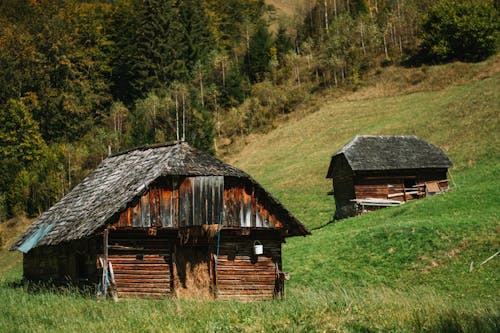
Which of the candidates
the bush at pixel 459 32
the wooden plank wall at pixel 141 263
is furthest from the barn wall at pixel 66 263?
the bush at pixel 459 32

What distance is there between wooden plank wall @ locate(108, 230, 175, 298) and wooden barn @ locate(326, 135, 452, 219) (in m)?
22.2

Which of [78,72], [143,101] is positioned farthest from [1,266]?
[78,72]

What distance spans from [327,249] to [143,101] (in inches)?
2038

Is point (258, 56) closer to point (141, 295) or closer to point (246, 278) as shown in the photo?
point (246, 278)

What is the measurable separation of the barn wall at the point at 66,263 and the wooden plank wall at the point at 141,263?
43.0 inches

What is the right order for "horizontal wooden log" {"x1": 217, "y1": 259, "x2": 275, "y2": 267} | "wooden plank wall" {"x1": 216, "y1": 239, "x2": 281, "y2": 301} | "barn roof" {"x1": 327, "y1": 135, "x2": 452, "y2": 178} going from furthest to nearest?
"barn roof" {"x1": 327, "y1": 135, "x2": 452, "y2": 178}
"horizontal wooden log" {"x1": 217, "y1": 259, "x2": 275, "y2": 267}
"wooden plank wall" {"x1": 216, "y1": 239, "x2": 281, "y2": 301}

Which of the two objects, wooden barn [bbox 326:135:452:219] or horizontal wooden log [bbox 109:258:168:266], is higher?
wooden barn [bbox 326:135:452:219]

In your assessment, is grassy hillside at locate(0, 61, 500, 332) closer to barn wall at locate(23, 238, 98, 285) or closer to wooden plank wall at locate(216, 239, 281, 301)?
wooden plank wall at locate(216, 239, 281, 301)

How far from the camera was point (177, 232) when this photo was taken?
22.1m

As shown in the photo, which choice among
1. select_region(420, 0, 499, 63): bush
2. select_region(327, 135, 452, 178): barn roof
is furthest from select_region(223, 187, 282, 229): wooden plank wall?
select_region(420, 0, 499, 63): bush

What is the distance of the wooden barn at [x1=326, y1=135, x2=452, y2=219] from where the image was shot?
138ft

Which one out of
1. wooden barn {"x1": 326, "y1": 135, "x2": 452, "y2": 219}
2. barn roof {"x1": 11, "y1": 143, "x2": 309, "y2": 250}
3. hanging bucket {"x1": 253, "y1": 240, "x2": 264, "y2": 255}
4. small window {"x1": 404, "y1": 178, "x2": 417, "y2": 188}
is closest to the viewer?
barn roof {"x1": 11, "y1": 143, "x2": 309, "y2": 250}

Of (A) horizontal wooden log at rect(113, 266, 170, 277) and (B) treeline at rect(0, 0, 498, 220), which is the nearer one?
(A) horizontal wooden log at rect(113, 266, 170, 277)

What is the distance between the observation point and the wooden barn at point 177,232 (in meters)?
21.4
